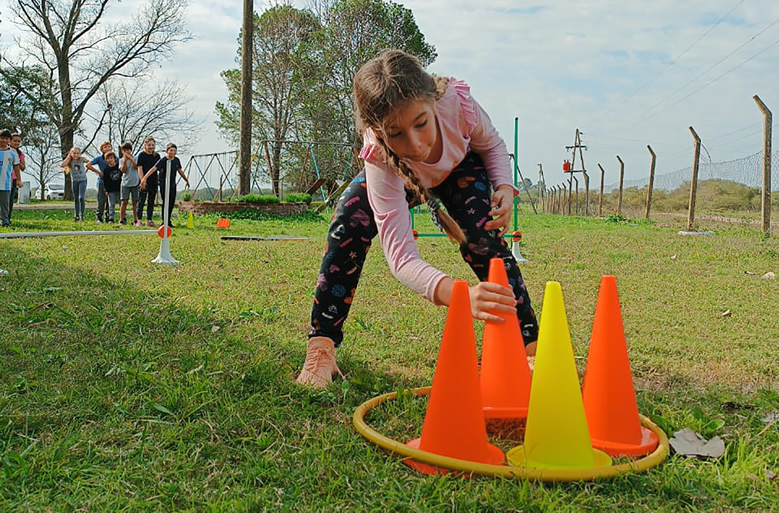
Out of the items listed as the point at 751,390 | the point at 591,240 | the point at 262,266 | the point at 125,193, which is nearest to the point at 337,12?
the point at 125,193

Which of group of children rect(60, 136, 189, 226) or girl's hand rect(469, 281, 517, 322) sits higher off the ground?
group of children rect(60, 136, 189, 226)

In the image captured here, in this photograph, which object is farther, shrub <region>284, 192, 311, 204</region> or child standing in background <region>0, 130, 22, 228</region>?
shrub <region>284, 192, 311, 204</region>

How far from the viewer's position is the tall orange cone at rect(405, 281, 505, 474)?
2064mm

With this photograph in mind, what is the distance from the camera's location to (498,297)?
2125mm

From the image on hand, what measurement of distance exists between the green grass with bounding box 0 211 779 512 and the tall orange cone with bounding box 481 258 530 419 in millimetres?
307

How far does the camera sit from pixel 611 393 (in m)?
2.25

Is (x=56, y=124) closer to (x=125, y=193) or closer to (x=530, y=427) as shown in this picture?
(x=125, y=193)

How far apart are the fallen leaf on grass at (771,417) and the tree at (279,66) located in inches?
1306

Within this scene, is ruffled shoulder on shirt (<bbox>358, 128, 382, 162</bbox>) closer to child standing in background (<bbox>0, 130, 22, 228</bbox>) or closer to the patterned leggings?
the patterned leggings

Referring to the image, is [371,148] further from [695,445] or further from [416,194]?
[695,445]

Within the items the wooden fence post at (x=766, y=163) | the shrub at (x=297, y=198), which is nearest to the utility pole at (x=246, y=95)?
the shrub at (x=297, y=198)

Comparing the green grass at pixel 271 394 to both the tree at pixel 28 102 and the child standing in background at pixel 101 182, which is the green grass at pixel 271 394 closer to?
the child standing in background at pixel 101 182

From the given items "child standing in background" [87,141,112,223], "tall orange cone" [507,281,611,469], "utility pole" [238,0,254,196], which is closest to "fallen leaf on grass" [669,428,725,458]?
"tall orange cone" [507,281,611,469]

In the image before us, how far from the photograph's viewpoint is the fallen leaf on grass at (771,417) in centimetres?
239
